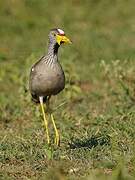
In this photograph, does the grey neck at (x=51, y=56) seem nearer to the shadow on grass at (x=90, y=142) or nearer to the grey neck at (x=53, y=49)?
the grey neck at (x=53, y=49)

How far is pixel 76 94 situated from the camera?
394 inches

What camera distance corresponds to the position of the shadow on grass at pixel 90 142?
697 centimetres

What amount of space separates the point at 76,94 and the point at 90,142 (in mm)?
2899

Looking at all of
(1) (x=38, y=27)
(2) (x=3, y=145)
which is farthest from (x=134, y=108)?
(1) (x=38, y=27)

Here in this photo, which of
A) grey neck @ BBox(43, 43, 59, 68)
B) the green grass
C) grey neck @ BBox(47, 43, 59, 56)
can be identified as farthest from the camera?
grey neck @ BBox(47, 43, 59, 56)

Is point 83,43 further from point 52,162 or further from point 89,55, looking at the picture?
point 52,162

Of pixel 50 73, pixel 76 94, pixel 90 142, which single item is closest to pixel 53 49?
pixel 50 73

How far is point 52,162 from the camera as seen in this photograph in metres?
6.20

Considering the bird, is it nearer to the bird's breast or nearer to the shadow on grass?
the bird's breast

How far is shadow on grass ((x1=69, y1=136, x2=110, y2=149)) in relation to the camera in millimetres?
6969

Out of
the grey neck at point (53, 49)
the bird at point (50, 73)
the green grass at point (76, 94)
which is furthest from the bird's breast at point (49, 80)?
the green grass at point (76, 94)

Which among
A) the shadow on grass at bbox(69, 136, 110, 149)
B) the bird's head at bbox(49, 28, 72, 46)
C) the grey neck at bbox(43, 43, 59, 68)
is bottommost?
the shadow on grass at bbox(69, 136, 110, 149)

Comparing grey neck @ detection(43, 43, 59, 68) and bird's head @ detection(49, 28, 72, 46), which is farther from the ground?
bird's head @ detection(49, 28, 72, 46)

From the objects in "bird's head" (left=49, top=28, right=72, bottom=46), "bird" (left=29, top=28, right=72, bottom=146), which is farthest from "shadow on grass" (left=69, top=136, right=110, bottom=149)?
"bird's head" (left=49, top=28, right=72, bottom=46)
